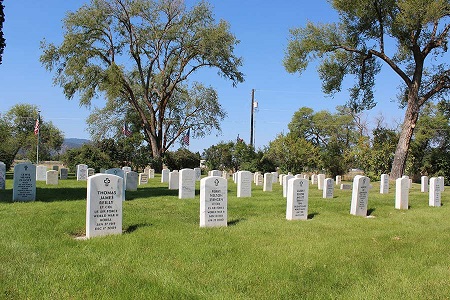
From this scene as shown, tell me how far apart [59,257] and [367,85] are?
26.1 m

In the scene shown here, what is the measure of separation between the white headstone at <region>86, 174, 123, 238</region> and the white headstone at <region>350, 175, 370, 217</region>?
21.3 ft

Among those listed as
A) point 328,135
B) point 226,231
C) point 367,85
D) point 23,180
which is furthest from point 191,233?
point 328,135

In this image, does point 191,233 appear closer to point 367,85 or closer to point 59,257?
point 59,257

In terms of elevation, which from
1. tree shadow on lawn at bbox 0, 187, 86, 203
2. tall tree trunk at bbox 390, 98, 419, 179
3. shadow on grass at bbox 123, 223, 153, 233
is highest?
tall tree trunk at bbox 390, 98, 419, 179

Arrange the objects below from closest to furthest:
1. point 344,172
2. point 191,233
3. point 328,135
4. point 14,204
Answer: point 191,233 → point 14,204 → point 344,172 → point 328,135

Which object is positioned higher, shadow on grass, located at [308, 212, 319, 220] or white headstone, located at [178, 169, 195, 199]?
white headstone, located at [178, 169, 195, 199]

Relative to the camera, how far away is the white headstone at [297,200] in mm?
Result: 9750

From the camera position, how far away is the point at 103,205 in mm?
7324

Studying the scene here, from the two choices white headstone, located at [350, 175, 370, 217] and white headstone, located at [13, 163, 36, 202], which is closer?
white headstone, located at [350, 175, 370, 217]

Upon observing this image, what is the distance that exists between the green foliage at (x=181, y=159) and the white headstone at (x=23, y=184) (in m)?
27.1

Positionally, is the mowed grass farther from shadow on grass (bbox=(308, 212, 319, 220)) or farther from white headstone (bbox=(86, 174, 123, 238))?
shadow on grass (bbox=(308, 212, 319, 220))

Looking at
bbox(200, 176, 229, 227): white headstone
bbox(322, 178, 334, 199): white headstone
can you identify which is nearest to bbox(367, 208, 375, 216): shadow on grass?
bbox(322, 178, 334, 199): white headstone

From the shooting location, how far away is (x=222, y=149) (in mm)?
37781

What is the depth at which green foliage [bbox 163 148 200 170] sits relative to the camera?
39.9m
